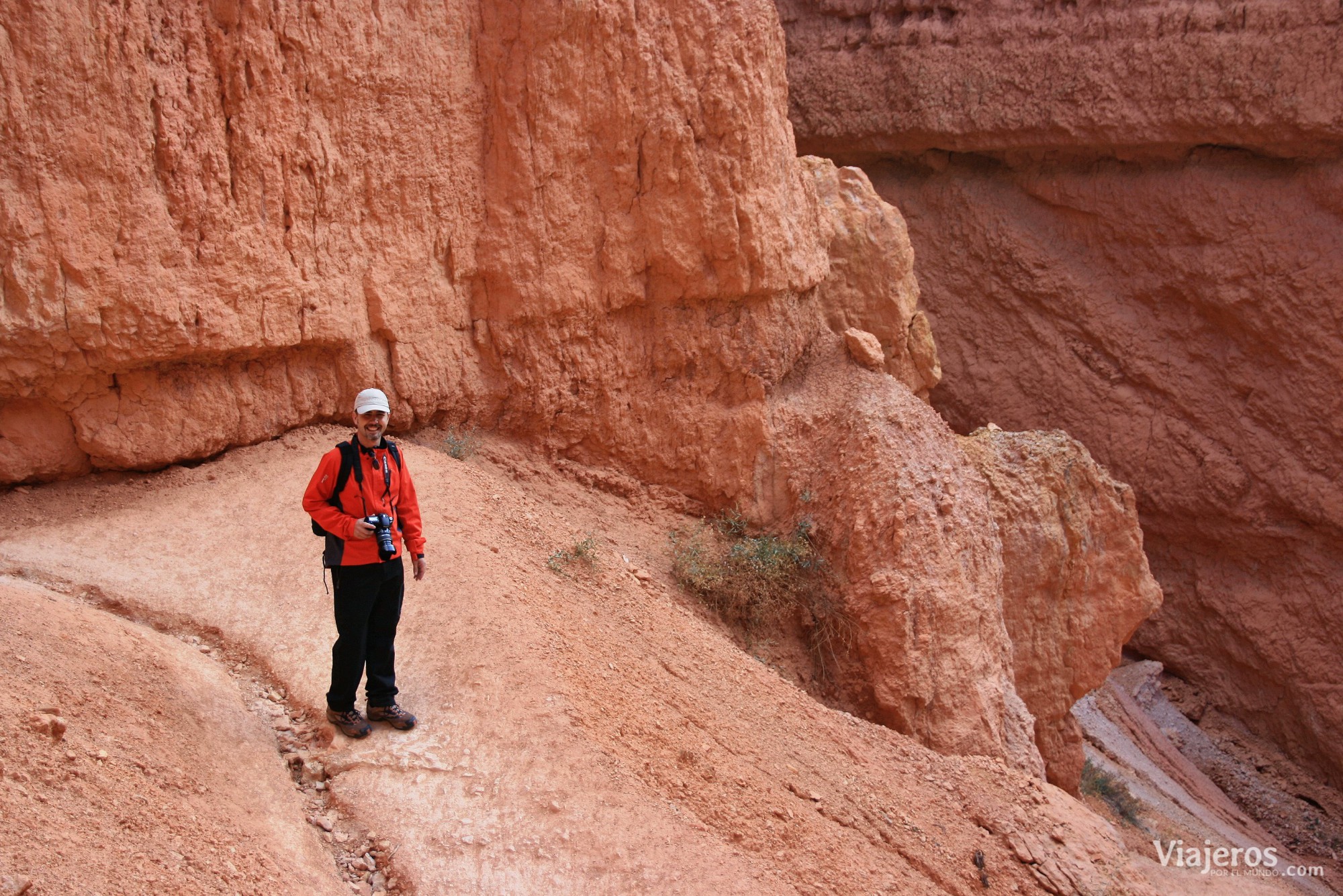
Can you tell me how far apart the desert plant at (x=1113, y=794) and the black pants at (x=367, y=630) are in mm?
7311

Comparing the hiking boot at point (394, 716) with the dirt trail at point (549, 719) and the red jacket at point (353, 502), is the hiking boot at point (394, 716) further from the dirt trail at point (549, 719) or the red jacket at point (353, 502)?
the red jacket at point (353, 502)

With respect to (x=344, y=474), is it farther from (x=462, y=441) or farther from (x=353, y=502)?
(x=462, y=441)

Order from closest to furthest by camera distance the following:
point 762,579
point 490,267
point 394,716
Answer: point 394,716, point 762,579, point 490,267

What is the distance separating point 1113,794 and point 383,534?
8081mm

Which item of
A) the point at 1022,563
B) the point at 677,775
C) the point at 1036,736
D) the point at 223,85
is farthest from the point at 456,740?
the point at 1036,736

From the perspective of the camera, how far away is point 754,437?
779cm

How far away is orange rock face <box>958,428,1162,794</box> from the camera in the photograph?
860cm

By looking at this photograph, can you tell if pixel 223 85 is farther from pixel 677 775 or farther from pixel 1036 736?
pixel 1036 736

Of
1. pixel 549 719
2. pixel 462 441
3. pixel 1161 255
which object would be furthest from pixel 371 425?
pixel 1161 255

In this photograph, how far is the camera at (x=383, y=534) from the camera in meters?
4.04

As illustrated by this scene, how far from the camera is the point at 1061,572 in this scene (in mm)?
8758

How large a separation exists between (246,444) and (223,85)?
193 centimetres

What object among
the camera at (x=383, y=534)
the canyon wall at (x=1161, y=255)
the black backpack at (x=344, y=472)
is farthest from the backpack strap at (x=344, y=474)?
the canyon wall at (x=1161, y=255)

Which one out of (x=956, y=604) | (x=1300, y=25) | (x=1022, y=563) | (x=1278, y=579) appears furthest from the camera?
(x=1278, y=579)
